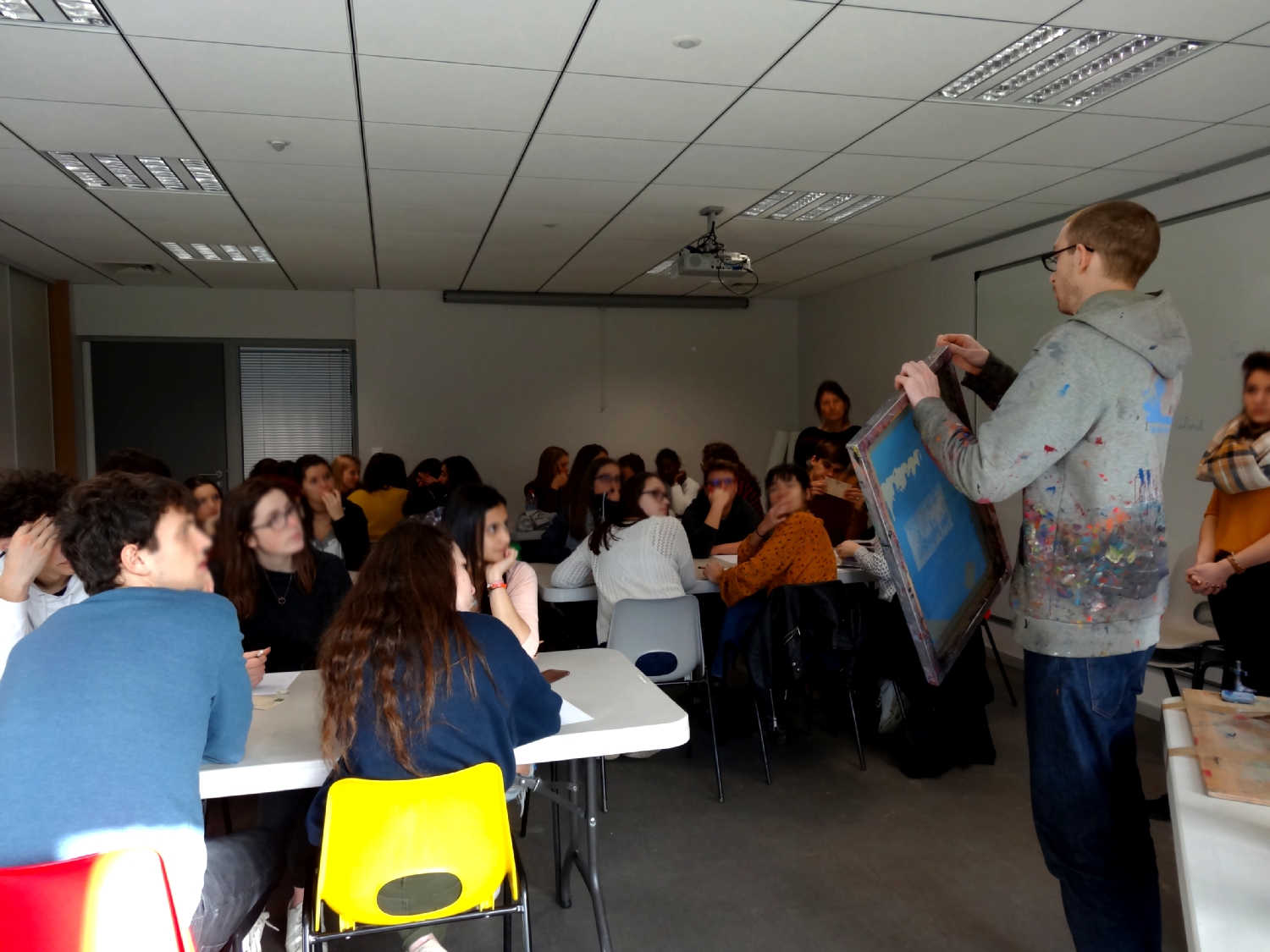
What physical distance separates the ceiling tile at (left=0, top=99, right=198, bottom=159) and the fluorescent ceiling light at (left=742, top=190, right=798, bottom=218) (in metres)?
2.67

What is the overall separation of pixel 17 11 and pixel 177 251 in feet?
12.2

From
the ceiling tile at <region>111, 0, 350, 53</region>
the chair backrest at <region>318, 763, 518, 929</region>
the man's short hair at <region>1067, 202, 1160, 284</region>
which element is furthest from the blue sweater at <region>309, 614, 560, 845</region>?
the ceiling tile at <region>111, 0, 350, 53</region>

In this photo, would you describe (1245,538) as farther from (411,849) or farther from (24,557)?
(24,557)

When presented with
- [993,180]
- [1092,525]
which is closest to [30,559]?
[1092,525]

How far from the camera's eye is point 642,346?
324 inches

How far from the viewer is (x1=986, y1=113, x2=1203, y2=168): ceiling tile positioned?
11.7 ft

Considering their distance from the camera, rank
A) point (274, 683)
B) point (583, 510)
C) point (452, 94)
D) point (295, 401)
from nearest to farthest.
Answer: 1. point (274, 683)
2. point (452, 94)
3. point (583, 510)
4. point (295, 401)

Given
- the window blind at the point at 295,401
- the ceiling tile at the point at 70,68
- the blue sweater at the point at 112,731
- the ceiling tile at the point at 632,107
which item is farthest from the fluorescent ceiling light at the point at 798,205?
the window blind at the point at 295,401

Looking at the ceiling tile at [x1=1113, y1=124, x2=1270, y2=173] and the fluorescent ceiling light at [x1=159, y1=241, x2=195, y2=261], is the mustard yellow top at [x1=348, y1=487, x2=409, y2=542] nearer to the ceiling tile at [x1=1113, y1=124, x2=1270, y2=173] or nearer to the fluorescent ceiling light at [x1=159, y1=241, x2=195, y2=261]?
the fluorescent ceiling light at [x1=159, y1=241, x2=195, y2=261]

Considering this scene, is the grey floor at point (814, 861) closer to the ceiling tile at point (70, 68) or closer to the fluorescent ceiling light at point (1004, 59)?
the fluorescent ceiling light at point (1004, 59)

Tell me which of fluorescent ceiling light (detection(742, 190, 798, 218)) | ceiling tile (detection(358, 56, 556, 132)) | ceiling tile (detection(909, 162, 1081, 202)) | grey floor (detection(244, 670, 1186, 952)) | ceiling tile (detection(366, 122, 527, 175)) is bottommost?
grey floor (detection(244, 670, 1186, 952))

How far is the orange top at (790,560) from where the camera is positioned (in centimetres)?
356

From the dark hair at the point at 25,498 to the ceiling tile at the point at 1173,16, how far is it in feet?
9.87

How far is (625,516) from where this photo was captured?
12.1 feet
